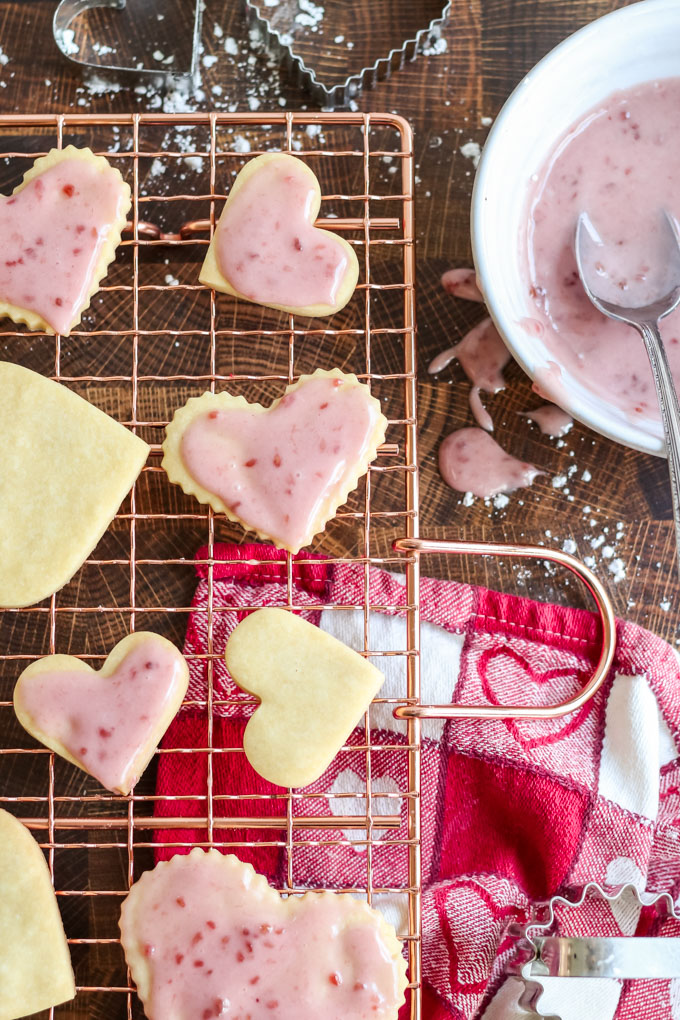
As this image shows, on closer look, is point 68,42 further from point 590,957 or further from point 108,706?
point 590,957

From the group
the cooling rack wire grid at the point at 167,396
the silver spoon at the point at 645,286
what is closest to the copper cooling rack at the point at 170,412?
the cooling rack wire grid at the point at 167,396

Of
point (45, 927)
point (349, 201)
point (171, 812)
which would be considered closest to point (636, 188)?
point (349, 201)

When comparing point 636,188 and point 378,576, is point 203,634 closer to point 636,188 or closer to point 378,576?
point 378,576

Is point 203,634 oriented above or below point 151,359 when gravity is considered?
below

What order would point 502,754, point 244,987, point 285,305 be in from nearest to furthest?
point 244,987 → point 285,305 → point 502,754

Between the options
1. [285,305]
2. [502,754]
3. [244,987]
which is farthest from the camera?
[502,754]

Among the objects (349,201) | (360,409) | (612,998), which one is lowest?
(612,998)

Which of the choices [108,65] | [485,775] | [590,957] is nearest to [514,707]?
[485,775]
